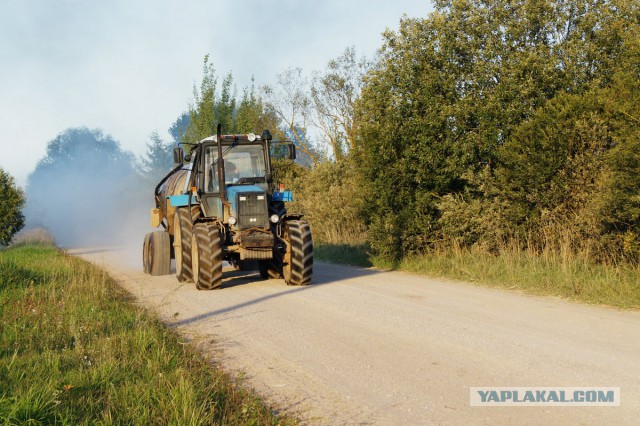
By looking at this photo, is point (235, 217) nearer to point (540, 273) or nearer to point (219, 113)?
point (540, 273)

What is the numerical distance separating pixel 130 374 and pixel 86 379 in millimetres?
361

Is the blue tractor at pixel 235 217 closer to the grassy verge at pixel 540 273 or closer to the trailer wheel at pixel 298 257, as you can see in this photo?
the trailer wheel at pixel 298 257

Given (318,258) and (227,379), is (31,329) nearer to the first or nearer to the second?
(227,379)

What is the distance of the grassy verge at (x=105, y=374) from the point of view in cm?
455

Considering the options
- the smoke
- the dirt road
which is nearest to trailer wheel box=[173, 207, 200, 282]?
the dirt road

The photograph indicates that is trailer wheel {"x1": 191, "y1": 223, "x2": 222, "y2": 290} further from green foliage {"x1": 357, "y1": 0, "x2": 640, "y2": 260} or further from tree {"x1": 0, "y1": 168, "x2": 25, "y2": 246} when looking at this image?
tree {"x1": 0, "y1": 168, "x2": 25, "y2": 246}

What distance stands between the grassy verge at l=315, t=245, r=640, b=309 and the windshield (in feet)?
14.3

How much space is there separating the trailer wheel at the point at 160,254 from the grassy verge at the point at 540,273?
517 cm

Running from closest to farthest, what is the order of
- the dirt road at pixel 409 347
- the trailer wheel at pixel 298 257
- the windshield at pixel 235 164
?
the dirt road at pixel 409 347 < the trailer wheel at pixel 298 257 < the windshield at pixel 235 164

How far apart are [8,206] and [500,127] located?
22.9 metres

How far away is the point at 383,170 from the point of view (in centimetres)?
1623

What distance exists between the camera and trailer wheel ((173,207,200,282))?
13609mm

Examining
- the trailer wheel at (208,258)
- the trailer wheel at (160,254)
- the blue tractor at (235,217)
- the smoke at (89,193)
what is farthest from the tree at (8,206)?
the trailer wheel at (208,258)

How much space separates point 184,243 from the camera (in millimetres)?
13695
